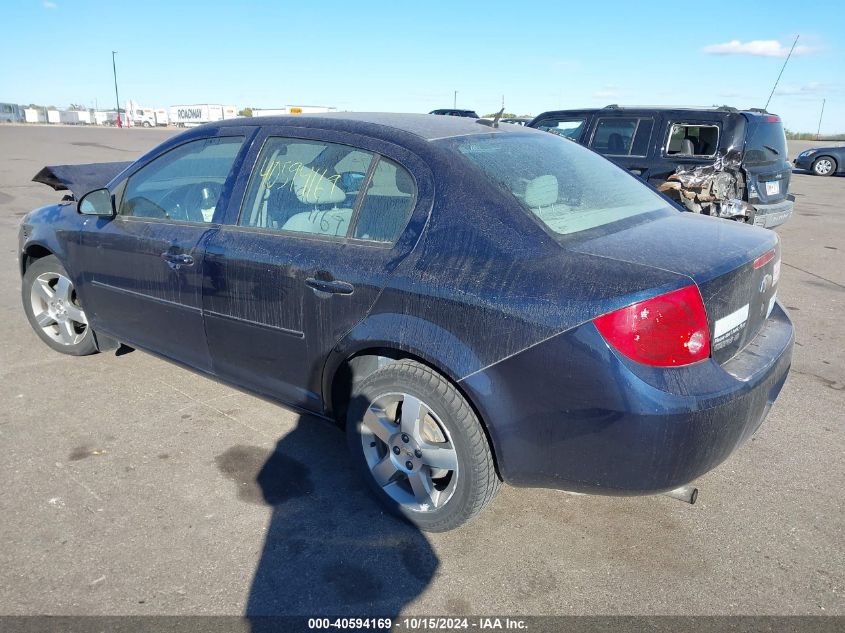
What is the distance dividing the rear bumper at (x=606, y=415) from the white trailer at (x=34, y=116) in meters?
94.7

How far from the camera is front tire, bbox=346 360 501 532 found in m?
2.54

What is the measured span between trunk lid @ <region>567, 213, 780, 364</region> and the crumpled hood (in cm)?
346

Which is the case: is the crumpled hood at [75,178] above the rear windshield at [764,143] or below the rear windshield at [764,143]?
below

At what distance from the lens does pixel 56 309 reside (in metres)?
4.51

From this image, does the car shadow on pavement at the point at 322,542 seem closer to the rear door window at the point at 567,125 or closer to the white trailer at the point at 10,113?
the rear door window at the point at 567,125

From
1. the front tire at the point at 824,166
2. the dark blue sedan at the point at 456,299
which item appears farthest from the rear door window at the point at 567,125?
the front tire at the point at 824,166

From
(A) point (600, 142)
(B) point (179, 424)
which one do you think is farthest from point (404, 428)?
(A) point (600, 142)

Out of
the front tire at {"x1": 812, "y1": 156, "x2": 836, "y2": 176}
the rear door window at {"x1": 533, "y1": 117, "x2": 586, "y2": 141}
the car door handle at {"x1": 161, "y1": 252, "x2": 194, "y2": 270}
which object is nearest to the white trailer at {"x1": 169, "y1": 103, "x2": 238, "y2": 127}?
the front tire at {"x1": 812, "y1": 156, "x2": 836, "y2": 176}

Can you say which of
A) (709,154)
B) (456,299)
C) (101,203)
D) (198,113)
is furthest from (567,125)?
(198,113)

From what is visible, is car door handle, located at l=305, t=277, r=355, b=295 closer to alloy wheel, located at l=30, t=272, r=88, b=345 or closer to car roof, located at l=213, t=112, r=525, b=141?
car roof, located at l=213, t=112, r=525, b=141

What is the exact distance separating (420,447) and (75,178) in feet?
11.6

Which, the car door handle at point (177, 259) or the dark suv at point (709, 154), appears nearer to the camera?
the car door handle at point (177, 259)

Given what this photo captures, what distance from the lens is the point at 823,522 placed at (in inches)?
112

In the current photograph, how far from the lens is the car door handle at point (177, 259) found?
10.9ft
